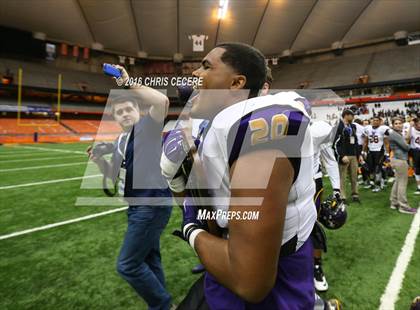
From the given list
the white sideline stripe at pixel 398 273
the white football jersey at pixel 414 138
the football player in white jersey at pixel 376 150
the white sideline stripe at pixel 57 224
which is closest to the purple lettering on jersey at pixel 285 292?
the white sideline stripe at pixel 398 273

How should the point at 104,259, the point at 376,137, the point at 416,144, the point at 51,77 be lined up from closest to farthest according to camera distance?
the point at 104,259
the point at 416,144
the point at 376,137
the point at 51,77

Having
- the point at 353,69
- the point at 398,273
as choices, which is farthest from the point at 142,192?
the point at 353,69

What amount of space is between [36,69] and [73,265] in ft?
131

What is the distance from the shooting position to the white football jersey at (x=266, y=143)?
34.9 inches

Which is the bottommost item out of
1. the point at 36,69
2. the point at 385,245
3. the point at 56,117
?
the point at 385,245

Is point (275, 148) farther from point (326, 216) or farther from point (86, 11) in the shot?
point (86, 11)

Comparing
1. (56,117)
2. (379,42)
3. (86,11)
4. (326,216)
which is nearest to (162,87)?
(326,216)

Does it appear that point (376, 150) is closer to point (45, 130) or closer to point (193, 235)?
point (193, 235)

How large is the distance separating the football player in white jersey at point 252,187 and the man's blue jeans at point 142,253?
3.74 ft

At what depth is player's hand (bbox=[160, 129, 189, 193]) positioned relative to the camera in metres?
1.16

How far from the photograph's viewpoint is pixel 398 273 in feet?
10.5

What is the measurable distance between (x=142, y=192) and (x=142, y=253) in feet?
1.63

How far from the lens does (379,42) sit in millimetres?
33406

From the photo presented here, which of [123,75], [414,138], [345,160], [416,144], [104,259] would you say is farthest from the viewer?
[414,138]
